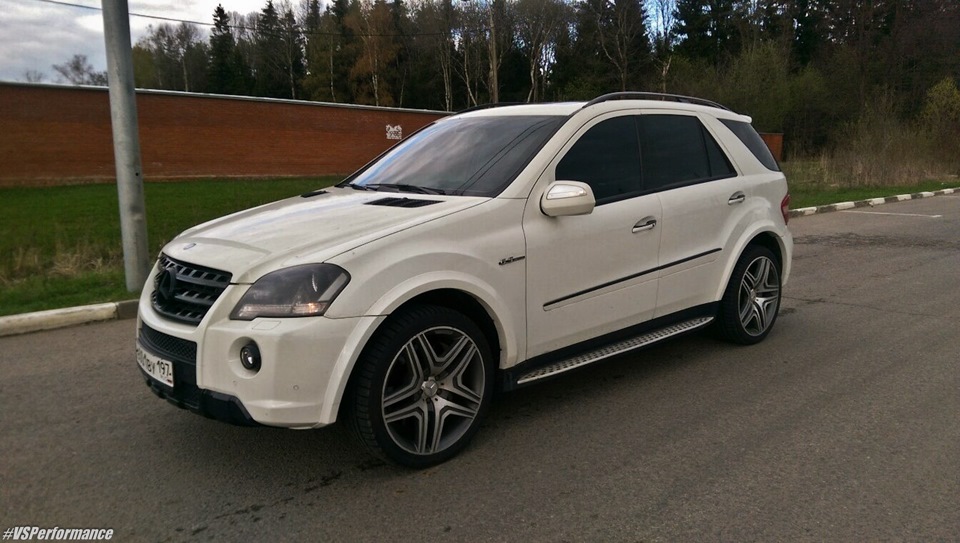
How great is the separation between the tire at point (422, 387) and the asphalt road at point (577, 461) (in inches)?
5.5

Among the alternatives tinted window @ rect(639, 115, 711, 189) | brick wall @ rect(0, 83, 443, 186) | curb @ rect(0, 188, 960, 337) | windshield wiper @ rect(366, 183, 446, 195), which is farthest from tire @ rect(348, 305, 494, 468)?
brick wall @ rect(0, 83, 443, 186)

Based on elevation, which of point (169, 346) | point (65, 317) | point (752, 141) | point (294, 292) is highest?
point (752, 141)

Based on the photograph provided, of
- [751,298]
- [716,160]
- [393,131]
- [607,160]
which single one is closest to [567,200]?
[607,160]

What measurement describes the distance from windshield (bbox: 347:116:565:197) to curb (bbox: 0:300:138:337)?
10.7ft

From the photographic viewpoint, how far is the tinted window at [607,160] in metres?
3.97

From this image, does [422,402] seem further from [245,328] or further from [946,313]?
[946,313]

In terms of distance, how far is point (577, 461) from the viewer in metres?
3.38

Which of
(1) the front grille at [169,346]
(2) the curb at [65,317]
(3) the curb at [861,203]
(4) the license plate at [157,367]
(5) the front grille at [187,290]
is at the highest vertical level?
(5) the front grille at [187,290]

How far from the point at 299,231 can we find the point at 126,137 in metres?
4.92

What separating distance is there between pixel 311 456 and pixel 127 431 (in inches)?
45.4

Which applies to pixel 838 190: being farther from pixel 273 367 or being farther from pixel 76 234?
pixel 273 367

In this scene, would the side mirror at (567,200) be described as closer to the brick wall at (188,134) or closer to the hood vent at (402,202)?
the hood vent at (402,202)

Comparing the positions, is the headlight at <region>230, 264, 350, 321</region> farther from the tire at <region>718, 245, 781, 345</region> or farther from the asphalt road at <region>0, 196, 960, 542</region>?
the tire at <region>718, 245, 781, 345</region>

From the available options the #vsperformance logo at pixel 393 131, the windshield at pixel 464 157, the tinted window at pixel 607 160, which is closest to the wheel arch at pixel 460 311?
the windshield at pixel 464 157
